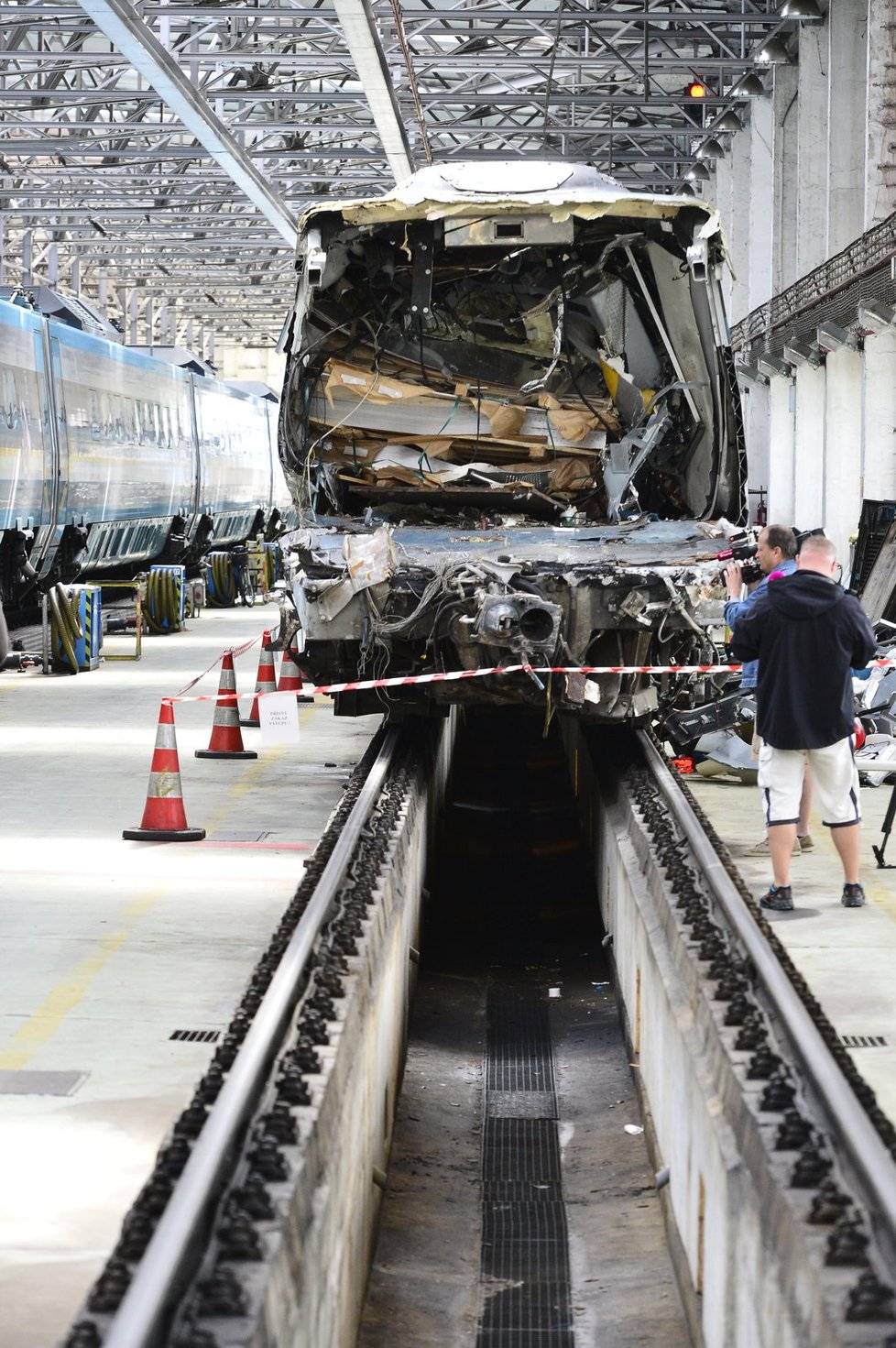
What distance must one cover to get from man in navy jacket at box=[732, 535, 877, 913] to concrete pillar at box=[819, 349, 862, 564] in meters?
24.3

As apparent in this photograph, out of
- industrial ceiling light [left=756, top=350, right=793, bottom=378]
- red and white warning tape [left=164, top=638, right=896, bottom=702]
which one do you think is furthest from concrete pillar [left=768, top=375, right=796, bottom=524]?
red and white warning tape [left=164, top=638, right=896, bottom=702]

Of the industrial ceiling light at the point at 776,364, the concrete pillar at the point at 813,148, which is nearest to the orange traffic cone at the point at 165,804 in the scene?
the concrete pillar at the point at 813,148

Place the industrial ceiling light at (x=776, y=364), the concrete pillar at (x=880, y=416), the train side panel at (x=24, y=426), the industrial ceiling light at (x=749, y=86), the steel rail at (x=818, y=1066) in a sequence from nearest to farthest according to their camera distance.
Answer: the steel rail at (x=818, y=1066), the train side panel at (x=24, y=426), the concrete pillar at (x=880, y=416), the industrial ceiling light at (x=749, y=86), the industrial ceiling light at (x=776, y=364)

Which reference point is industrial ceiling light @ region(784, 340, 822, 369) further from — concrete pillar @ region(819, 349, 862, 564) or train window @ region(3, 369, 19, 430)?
train window @ region(3, 369, 19, 430)

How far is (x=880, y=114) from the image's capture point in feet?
92.9

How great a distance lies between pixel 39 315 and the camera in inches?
838

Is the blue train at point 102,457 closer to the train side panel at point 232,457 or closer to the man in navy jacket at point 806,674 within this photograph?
the train side panel at point 232,457

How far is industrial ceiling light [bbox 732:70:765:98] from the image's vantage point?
1465 inches

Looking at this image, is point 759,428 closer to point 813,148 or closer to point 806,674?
point 813,148

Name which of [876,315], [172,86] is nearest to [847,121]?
[876,315]

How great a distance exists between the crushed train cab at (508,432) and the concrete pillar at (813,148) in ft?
72.5

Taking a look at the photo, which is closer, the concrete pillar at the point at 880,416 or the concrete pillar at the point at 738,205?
the concrete pillar at the point at 880,416

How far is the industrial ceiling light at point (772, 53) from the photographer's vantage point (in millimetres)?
34312

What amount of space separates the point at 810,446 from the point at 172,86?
1653 cm
